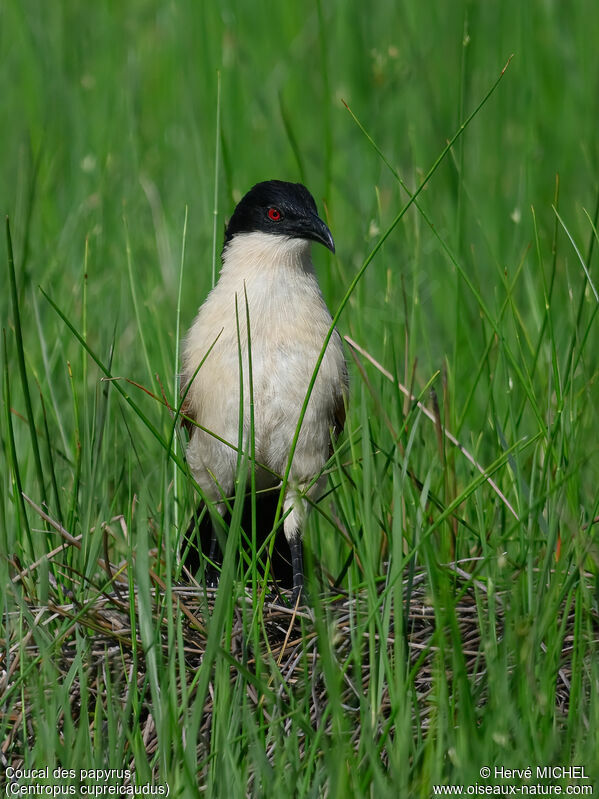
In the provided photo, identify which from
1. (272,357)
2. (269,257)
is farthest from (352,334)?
(272,357)

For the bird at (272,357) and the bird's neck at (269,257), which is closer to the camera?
the bird at (272,357)

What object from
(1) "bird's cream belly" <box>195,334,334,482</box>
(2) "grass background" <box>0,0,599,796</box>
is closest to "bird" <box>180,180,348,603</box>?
(1) "bird's cream belly" <box>195,334,334,482</box>

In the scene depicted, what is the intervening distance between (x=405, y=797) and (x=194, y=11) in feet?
21.2

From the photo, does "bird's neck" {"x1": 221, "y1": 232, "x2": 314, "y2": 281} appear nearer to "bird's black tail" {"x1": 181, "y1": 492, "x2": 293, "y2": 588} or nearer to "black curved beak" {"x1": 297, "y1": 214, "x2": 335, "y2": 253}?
"black curved beak" {"x1": 297, "y1": 214, "x2": 335, "y2": 253}

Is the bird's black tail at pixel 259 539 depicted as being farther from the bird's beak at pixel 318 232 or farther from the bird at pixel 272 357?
the bird's beak at pixel 318 232

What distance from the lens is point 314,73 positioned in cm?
807

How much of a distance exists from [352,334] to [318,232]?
76 cm

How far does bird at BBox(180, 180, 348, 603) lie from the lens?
3.62 metres

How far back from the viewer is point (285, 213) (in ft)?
12.7

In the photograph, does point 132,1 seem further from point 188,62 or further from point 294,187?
point 294,187

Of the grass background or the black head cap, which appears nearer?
the grass background

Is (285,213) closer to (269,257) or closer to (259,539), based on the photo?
(269,257)

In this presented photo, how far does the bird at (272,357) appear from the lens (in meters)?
3.62

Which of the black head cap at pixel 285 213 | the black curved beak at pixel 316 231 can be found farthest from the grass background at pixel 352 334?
the black curved beak at pixel 316 231
